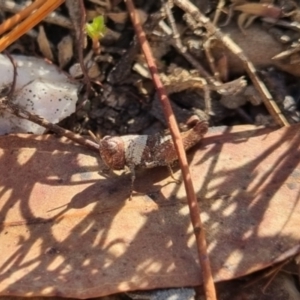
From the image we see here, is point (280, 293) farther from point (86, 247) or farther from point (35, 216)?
point (35, 216)

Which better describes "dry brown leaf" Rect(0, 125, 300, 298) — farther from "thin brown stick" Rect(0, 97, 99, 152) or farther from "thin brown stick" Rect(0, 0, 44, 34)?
"thin brown stick" Rect(0, 0, 44, 34)

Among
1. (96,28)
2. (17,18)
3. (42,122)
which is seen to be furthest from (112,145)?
(17,18)

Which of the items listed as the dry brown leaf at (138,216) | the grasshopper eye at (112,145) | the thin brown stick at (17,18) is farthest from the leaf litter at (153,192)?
the thin brown stick at (17,18)

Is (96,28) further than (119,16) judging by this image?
No

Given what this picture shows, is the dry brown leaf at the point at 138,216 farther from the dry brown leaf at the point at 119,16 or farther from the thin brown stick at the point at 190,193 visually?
the dry brown leaf at the point at 119,16

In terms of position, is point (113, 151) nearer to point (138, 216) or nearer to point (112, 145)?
point (112, 145)
